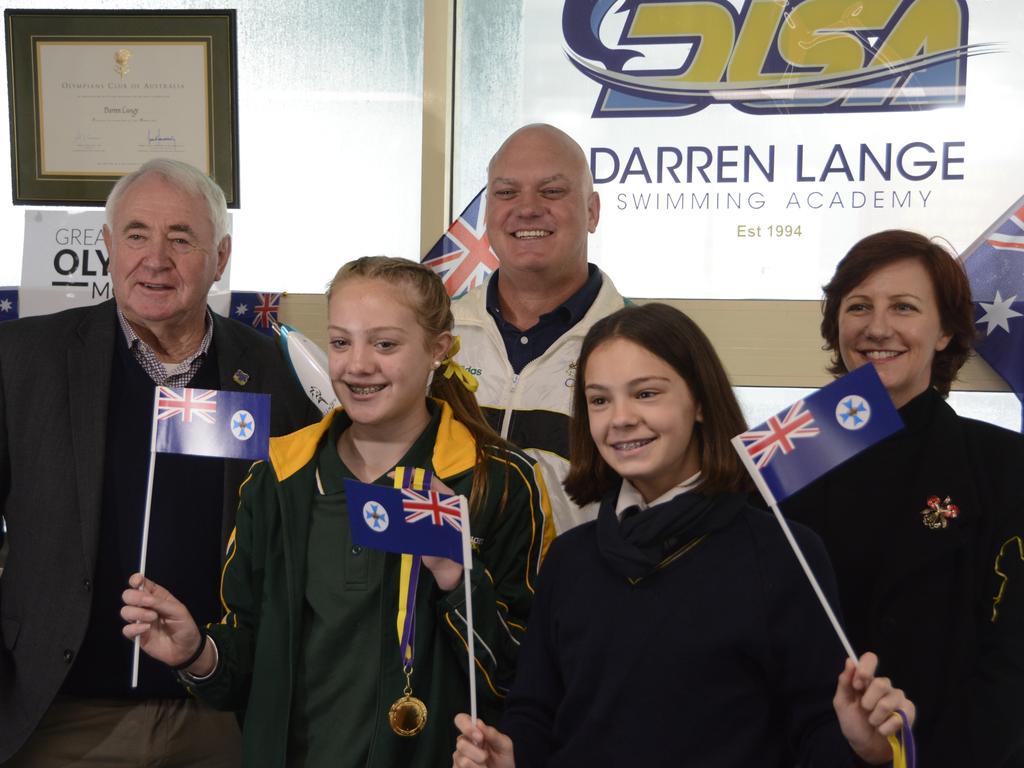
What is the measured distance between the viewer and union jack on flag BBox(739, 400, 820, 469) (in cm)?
176

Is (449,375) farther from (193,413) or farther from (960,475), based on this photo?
(960,475)

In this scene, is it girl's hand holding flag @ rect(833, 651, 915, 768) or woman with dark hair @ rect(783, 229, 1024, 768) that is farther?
woman with dark hair @ rect(783, 229, 1024, 768)

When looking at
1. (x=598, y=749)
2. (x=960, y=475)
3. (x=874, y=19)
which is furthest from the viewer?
(x=874, y=19)

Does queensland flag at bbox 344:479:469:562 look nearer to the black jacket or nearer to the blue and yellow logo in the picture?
the black jacket

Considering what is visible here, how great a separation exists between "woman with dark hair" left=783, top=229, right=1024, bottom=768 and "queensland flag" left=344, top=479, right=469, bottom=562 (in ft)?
2.47

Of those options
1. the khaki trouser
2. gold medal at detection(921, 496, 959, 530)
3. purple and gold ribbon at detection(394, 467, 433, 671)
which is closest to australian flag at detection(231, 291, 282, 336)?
the khaki trouser

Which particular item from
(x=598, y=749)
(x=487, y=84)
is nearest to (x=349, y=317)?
(x=598, y=749)

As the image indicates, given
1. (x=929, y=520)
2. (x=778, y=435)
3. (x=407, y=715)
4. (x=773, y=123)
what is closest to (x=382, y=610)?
(x=407, y=715)

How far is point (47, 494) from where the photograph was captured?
2.38m

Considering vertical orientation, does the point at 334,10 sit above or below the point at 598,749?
above

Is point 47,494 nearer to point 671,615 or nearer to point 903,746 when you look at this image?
point 671,615

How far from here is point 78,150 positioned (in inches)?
158

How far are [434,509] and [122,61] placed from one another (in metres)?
2.79

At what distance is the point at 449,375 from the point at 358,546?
1.39 ft
